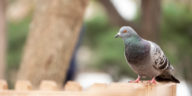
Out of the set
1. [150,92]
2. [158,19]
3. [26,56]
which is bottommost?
[150,92]

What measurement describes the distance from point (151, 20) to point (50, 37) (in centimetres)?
117

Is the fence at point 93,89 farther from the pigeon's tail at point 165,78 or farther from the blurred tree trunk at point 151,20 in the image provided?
the blurred tree trunk at point 151,20

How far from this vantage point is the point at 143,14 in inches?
159

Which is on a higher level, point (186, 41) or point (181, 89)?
point (186, 41)

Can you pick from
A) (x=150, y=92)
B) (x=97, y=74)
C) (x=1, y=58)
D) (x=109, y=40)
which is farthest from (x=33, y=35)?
(x=97, y=74)

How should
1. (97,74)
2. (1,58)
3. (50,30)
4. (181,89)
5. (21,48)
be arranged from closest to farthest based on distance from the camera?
(50,30), (1,58), (181,89), (21,48), (97,74)

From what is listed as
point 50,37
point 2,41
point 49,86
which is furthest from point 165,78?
point 2,41

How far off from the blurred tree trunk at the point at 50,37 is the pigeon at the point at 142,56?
4.52 feet

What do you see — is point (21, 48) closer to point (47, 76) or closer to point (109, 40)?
point (109, 40)

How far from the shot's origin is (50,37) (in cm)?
316

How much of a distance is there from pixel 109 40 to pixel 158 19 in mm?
1395

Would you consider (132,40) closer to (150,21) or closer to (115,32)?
(150,21)

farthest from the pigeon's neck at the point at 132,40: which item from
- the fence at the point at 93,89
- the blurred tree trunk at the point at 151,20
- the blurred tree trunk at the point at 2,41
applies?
the blurred tree trunk at the point at 2,41

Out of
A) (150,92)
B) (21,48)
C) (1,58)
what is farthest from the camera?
(21,48)
